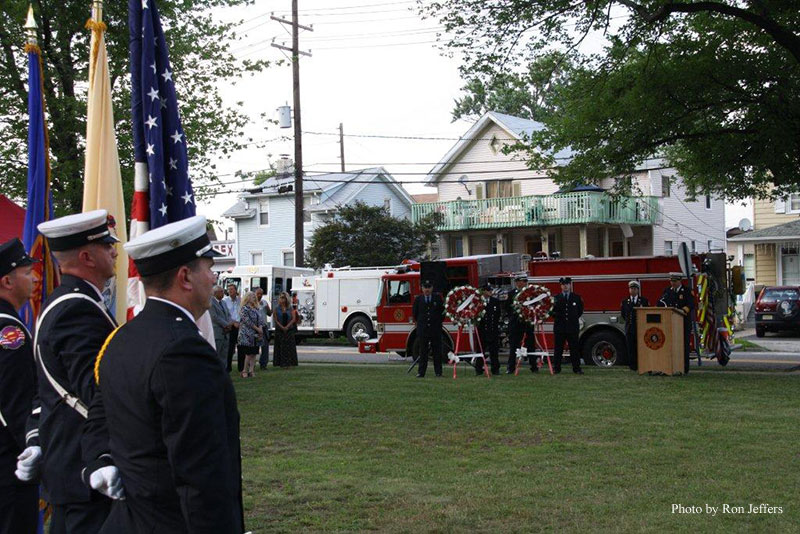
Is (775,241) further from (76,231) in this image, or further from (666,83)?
(76,231)

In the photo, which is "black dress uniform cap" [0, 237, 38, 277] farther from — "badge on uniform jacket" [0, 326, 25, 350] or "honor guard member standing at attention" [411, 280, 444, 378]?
"honor guard member standing at attention" [411, 280, 444, 378]

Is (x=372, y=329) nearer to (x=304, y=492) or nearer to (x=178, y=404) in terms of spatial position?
(x=304, y=492)

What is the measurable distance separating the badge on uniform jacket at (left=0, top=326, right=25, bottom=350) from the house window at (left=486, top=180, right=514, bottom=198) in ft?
141

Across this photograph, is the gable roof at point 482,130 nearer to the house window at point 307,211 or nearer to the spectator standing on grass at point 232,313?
the house window at point 307,211

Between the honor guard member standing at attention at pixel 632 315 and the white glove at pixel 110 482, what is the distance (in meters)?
17.3

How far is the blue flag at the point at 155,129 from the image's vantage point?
5.80 m

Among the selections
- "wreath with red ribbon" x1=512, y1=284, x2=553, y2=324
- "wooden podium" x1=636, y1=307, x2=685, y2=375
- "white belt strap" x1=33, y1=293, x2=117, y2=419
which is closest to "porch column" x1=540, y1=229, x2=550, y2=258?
"wreath with red ribbon" x1=512, y1=284, x2=553, y2=324

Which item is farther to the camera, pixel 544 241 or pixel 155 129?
pixel 544 241

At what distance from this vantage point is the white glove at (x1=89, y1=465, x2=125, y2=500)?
3473 millimetres

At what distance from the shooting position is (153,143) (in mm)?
5852

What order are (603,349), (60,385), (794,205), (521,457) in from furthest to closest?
1. (794,205)
2. (603,349)
3. (521,457)
4. (60,385)

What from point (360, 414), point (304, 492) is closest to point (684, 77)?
point (360, 414)

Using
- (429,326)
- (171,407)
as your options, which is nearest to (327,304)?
(429,326)

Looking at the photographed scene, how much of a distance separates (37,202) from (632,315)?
15.0m
